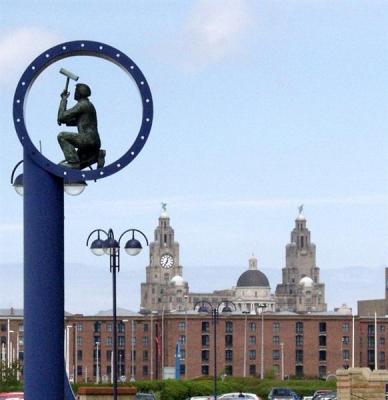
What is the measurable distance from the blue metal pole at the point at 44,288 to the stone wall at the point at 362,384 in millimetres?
19125

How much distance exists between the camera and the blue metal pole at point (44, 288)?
37.0 ft

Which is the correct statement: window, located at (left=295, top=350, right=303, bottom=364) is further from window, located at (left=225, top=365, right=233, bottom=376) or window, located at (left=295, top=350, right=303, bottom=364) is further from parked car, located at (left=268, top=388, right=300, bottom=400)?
parked car, located at (left=268, top=388, right=300, bottom=400)

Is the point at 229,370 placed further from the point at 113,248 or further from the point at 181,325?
the point at 113,248

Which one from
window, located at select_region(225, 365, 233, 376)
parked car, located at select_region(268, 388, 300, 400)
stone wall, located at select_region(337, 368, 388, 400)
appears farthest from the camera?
window, located at select_region(225, 365, 233, 376)

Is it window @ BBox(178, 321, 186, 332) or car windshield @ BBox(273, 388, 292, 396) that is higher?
window @ BBox(178, 321, 186, 332)

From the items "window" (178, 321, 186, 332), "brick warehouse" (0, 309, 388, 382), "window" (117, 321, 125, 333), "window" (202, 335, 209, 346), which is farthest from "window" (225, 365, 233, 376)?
"window" (117, 321, 125, 333)

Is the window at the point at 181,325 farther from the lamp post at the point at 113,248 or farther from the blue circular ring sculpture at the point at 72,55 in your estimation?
the blue circular ring sculpture at the point at 72,55

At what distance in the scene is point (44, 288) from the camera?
36.9ft

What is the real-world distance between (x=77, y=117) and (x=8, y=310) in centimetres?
17809

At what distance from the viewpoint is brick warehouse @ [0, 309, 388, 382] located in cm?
16612

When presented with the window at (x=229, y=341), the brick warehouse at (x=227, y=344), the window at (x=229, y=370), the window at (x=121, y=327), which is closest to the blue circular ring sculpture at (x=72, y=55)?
the brick warehouse at (x=227, y=344)

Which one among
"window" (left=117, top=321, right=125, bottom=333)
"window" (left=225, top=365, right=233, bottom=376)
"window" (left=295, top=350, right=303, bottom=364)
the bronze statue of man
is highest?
the bronze statue of man

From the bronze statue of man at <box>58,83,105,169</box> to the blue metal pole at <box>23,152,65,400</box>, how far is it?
217mm

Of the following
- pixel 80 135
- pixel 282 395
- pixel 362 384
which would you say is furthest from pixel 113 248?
pixel 282 395
